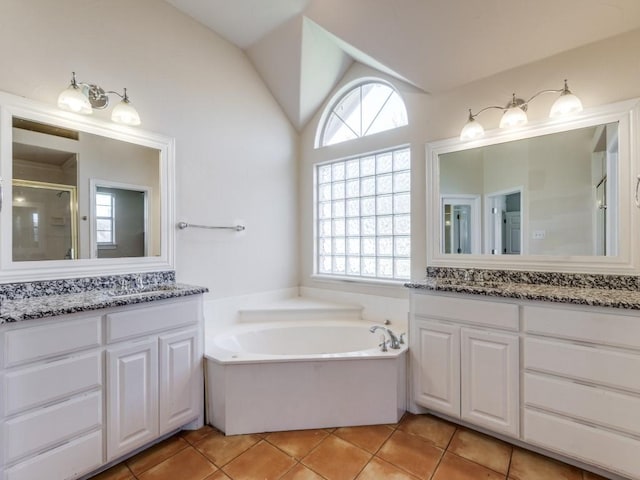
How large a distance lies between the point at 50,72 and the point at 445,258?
2.75 m

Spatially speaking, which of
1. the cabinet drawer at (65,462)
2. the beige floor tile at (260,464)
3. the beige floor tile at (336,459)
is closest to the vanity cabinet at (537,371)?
the beige floor tile at (336,459)

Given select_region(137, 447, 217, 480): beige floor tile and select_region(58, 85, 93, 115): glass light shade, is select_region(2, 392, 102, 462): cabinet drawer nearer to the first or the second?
select_region(137, 447, 217, 480): beige floor tile

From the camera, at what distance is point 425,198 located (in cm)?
241

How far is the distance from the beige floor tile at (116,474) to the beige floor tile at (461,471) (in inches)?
59.9

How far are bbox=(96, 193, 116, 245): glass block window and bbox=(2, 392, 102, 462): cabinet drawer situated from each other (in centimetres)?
91

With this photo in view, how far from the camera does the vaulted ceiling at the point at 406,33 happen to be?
170 cm

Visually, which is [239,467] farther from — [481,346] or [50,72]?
[50,72]

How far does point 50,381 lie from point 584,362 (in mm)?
2465

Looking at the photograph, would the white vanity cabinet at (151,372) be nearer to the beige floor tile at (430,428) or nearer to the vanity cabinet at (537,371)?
the beige floor tile at (430,428)

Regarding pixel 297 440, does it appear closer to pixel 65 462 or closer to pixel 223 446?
pixel 223 446

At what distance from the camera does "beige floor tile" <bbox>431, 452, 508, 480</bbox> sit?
Result: 1.50 metres

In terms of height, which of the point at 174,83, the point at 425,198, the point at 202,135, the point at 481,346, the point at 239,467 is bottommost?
the point at 239,467

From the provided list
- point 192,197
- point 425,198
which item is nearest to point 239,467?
point 192,197

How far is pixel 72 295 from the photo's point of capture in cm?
169
